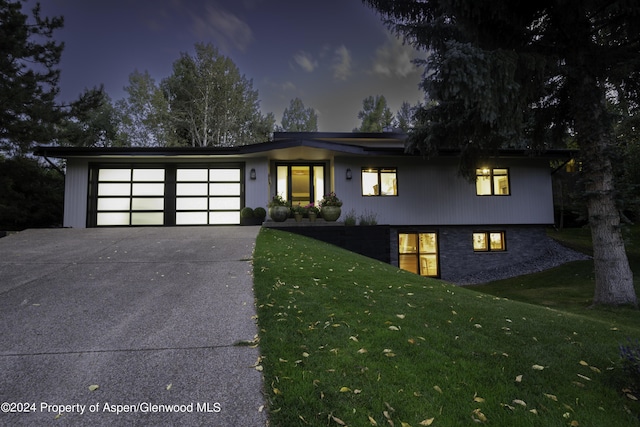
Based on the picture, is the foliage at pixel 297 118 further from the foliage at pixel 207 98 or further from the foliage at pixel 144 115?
the foliage at pixel 144 115

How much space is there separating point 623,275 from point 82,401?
28.4ft

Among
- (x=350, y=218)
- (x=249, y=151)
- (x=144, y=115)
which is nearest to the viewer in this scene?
(x=350, y=218)

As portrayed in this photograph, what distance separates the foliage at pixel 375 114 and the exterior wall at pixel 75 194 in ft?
88.6

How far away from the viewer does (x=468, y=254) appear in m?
11.4

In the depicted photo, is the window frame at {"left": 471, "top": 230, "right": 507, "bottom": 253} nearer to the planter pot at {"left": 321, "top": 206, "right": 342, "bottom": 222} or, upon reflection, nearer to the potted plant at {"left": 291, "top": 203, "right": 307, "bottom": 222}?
the planter pot at {"left": 321, "top": 206, "right": 342, "bottom": 222}

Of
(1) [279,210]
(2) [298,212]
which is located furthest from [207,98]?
Answer: (2) [298,212]

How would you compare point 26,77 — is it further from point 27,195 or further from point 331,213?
point 331,213

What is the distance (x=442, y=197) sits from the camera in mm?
11406

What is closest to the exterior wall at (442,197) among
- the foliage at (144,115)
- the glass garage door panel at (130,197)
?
the glass garage door panel at (130,197)

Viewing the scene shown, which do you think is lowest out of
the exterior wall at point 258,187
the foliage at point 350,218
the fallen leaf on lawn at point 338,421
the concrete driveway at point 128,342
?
the fallen leaf on lawn at point 338,421

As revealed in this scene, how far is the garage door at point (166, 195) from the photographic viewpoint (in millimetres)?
11359

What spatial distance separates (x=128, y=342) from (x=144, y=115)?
22.5 metres

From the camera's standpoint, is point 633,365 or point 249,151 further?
point 249,151

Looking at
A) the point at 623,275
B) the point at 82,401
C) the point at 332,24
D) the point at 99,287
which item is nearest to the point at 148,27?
the point at 332,24
